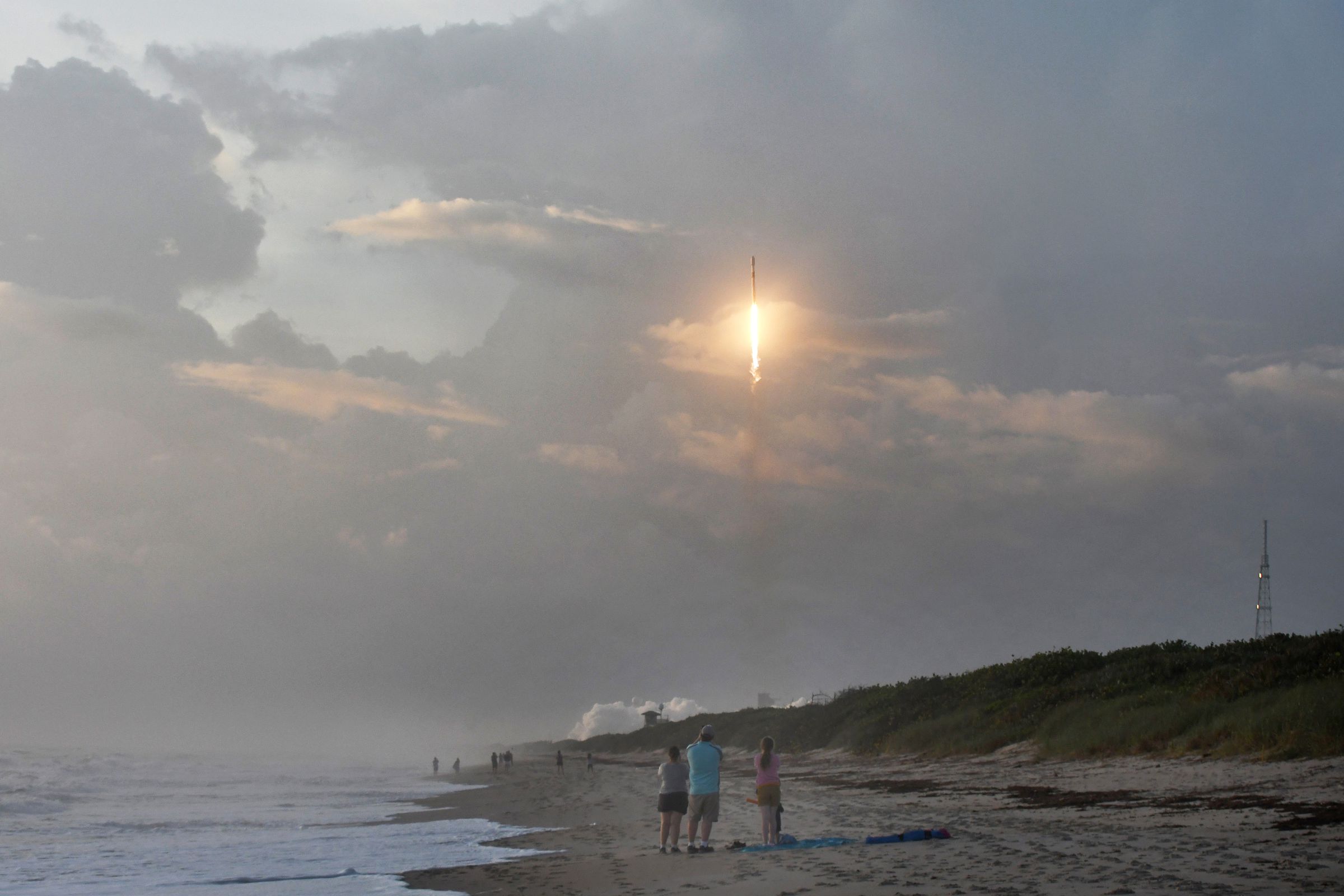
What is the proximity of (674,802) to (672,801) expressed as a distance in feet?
0.15

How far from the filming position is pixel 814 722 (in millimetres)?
69375

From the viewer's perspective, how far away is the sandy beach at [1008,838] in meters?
12.2

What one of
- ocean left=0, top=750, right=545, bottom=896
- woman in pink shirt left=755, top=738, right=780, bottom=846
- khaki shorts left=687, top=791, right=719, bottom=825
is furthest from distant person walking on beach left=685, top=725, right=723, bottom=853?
ocean left=0, top=750, right=545, bottom=896

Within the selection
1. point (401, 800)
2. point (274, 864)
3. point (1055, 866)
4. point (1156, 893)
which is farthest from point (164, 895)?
point (401, 800)

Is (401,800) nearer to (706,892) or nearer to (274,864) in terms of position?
(274,864)

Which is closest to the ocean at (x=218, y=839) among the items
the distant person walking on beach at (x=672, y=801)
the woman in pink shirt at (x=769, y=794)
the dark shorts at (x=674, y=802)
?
the distant person walking on beach at (x=672, y=801)

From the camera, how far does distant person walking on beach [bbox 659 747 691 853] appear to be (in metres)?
19.0

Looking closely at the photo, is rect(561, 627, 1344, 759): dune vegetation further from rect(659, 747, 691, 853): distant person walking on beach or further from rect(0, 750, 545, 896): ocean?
rect(0, 750, 545, 896): ocean

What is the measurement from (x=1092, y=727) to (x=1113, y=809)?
15629 millimetres

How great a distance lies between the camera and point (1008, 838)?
1645cm

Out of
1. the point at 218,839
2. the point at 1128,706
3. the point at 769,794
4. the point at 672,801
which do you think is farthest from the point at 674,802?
the point at 1128,706

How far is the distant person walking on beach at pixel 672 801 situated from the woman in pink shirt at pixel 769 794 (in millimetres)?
1311

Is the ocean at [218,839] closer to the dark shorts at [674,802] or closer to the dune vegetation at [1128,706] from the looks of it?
the dark shorts at [674,802]

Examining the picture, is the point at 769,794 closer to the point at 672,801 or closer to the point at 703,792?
the point at 703,792
